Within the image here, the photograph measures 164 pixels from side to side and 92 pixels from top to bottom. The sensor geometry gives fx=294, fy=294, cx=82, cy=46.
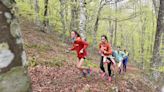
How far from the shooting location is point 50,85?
909cm

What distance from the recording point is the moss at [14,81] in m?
3.09

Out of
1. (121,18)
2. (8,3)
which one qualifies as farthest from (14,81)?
(121,18)

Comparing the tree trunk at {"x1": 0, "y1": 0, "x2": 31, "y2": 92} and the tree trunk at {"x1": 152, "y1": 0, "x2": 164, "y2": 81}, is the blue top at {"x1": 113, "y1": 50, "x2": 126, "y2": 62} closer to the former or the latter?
the tree trunk at {"x1": 152, "y1": 0, "x2": 164, "y2": 81}

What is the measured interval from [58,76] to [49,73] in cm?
38

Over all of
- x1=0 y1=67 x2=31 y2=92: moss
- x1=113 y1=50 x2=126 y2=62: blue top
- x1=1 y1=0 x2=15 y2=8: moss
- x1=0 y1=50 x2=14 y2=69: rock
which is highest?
x1=1 y1=0 x2=15 y2=8: moss

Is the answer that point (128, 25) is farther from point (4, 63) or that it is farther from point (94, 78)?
point (4, 63)

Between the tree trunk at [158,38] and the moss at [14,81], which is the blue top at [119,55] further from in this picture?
the moss at [14,81]

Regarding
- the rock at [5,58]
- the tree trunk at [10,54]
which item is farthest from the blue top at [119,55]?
the rock at [5,58]

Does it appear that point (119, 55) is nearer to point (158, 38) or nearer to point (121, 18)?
point (158, 38)

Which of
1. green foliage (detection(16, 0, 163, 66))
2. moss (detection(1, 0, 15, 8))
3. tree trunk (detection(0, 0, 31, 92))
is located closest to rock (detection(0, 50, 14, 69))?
tree trunk (detection(0, 0, 31, 92))

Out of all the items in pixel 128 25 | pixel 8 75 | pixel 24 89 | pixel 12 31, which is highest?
pixel 12 31

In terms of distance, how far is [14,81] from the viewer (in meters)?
3.14

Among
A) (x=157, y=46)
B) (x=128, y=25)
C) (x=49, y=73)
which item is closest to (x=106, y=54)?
(x=49, y=73)

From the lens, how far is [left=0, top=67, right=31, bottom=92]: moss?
122 inches
